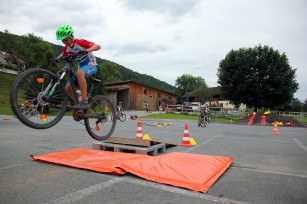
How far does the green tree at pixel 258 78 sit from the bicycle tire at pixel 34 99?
122 feet

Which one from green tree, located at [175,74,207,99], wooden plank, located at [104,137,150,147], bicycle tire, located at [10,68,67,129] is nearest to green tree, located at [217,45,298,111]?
wooden plank, located at [104,137,150,147]

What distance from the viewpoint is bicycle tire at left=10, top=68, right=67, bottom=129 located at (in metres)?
3.33

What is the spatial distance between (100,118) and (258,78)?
1475 inches

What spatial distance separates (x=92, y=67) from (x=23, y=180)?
6.72ft

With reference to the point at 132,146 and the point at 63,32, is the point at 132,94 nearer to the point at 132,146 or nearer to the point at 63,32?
the point at 132,146

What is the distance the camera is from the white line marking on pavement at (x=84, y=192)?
2.99 metres

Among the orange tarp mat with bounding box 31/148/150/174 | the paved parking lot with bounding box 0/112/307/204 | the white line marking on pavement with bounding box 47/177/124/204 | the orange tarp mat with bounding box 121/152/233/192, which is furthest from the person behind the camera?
the orange tarp mat with bounding box 31/148/150/174

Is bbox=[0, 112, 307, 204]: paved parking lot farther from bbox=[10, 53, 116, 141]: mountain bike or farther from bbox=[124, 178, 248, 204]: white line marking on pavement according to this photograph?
bbox=[10, 53, 116, 141]: mountain bike

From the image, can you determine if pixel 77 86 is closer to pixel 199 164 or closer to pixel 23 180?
pixel 23 180

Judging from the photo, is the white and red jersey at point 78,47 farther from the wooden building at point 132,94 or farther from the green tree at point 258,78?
the green tree at point 258,78

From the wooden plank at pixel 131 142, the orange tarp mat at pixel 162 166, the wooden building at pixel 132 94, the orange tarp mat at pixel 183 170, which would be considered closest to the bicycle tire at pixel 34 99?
the orange tarp mat at pixel 162 166

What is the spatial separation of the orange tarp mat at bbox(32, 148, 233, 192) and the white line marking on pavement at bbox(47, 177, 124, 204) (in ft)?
1.01

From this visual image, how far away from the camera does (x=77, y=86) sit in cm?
424

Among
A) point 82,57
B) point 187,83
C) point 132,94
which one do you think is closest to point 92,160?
point 82,57
